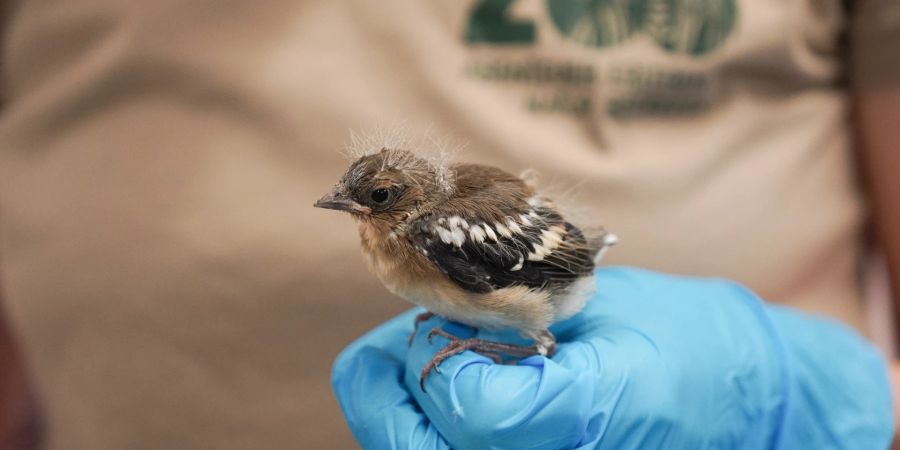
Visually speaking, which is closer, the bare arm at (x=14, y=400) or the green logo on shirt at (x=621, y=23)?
the green logo on shirt at (x=621, y=23)

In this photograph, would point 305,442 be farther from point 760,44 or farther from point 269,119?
point 760,44

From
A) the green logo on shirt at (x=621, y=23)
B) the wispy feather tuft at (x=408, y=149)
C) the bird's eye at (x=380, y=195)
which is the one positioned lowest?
the bird's eye at (x=380, y=195)

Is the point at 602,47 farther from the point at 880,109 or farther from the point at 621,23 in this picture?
the point at 880,109

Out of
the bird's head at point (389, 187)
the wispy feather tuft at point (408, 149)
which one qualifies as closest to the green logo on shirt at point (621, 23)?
the wispy feather tuft at point (408, 149)

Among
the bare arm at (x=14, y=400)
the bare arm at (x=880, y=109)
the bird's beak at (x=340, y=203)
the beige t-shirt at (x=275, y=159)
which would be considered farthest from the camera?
the bare arm at (x=14, y=400)

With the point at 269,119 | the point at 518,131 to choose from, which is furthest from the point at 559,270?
the point at 269,119

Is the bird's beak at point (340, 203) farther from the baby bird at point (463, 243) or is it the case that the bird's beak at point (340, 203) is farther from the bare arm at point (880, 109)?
the bare arm at point (880, 109)

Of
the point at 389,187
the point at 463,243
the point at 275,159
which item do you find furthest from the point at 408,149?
the point at 275,159
